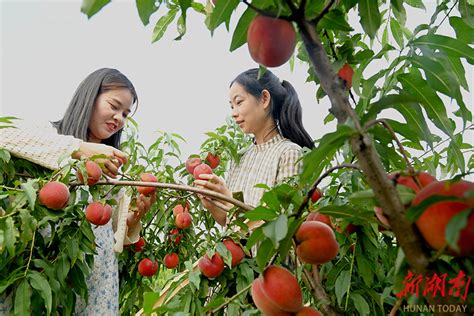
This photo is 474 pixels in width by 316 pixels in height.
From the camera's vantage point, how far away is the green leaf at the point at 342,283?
0.84m

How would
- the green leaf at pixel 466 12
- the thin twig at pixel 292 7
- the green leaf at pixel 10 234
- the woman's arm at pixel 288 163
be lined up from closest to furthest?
the thin twig at pixel 292 7 < the green leaf at pixel 466 12 < the green leaf at pixel 10 234 < the woman's arm at pixel 288 163

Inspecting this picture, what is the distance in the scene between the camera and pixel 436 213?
390mm

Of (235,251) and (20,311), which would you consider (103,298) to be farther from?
(235,251)

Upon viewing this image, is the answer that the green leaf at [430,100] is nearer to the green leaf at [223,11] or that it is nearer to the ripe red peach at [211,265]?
the green leaf at [223,11]

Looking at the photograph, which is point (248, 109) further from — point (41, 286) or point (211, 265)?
point (41, 286)

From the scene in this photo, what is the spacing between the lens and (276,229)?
472mm

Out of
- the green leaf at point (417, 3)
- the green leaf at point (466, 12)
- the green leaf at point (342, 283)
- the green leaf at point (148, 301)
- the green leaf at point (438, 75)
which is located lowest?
the green leaf at point (342, 283)

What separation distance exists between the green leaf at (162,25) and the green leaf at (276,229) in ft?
2.24

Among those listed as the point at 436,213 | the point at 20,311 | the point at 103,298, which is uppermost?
the point at 436,213

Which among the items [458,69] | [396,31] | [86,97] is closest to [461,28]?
[458,69]

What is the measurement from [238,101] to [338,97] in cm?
146

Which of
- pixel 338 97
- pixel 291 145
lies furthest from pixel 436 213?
pixel 291 145

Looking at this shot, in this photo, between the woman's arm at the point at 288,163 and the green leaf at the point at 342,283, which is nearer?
the green leaf at the point at 342,283

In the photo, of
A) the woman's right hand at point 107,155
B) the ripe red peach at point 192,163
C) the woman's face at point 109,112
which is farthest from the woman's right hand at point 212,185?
the woman's face at point 109,112
